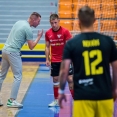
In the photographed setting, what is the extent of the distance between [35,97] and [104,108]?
4976 mm

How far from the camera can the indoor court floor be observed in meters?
7.27

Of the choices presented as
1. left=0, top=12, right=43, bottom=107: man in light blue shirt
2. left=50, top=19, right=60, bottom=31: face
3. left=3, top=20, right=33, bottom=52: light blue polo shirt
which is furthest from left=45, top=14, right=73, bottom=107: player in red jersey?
left=3, top=20, right=33, bottom=52: light blue polo shirt

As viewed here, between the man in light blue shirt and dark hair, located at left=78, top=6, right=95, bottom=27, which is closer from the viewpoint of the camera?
dark hair, located at left=78, top=6, right=95, bottom=27

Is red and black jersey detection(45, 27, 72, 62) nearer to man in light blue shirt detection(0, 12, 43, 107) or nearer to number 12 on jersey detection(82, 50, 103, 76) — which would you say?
man in light blue shirt detection(0, 12, 43, 107)

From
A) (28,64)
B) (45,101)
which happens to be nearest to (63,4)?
(28,64)

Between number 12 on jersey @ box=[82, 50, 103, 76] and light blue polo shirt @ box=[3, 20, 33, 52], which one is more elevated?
number 12 on jersey @ box=[82, 50, 103, 76]

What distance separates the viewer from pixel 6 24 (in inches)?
716

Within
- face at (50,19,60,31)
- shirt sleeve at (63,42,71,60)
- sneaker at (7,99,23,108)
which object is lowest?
sneaker at (7,99,23,108)

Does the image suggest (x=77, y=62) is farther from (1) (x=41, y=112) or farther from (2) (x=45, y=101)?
(2) (x=45, y=101)

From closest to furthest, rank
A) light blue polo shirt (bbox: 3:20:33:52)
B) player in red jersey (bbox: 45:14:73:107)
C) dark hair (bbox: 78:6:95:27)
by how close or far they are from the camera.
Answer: dark hair (bbox: 78:6:95:27) → light blue polo shirt (bbox: 3:20:33:52) → player in red jersey (bbox: 45:14:73:107)

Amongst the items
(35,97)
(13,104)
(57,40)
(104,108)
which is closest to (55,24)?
(57,40)

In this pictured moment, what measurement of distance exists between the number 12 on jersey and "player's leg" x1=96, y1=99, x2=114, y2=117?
1.01ft

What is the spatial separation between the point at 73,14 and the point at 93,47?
1398 cm

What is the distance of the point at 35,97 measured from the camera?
885cm
